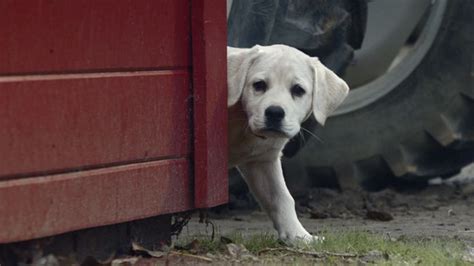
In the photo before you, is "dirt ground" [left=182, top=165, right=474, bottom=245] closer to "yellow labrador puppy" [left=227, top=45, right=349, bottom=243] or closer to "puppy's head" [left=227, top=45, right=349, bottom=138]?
"yellow labrador puppy" [left=227, top=45, right=349, bottom=243]

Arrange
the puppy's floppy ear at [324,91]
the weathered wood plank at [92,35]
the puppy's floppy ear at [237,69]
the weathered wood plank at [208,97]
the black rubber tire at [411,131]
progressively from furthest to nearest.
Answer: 1. the black rubber tire at [411,131]
2. the puppy's floppy ear at [324,91]
3. the puppy's floppy ear at [237,69]
4. the weathered wood plank at [208,97]
5. the weathered wood plank at [92,35]

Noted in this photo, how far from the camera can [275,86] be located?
559cm

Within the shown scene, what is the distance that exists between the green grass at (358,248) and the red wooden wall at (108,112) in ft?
0.79

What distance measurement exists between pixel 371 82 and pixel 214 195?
2458 mm

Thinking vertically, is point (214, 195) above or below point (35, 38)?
below

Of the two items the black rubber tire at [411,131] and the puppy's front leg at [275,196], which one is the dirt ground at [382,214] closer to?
the black rubber tire at [411,131]

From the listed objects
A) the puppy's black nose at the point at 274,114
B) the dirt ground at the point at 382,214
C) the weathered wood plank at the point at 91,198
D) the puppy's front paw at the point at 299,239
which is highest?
the puppy's black nose at the point at 274,114

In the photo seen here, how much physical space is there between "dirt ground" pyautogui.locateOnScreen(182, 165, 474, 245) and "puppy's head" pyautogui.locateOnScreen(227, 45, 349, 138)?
2.59 ft

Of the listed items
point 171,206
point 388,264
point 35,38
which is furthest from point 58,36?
point 388,264

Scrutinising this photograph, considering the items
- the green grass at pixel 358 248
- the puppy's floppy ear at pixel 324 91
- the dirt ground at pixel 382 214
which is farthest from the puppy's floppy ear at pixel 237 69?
the dirt ground at pixel 382 214

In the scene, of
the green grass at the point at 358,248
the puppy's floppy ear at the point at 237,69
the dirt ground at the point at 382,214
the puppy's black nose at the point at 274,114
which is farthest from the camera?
the dirt ground at the point at 382,214

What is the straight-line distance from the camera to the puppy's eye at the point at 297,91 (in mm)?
5625

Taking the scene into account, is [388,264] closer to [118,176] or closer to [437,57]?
[118,176]

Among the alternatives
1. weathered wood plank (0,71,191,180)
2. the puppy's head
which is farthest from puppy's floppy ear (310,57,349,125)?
weathered wood plank (0,71,191,180)
